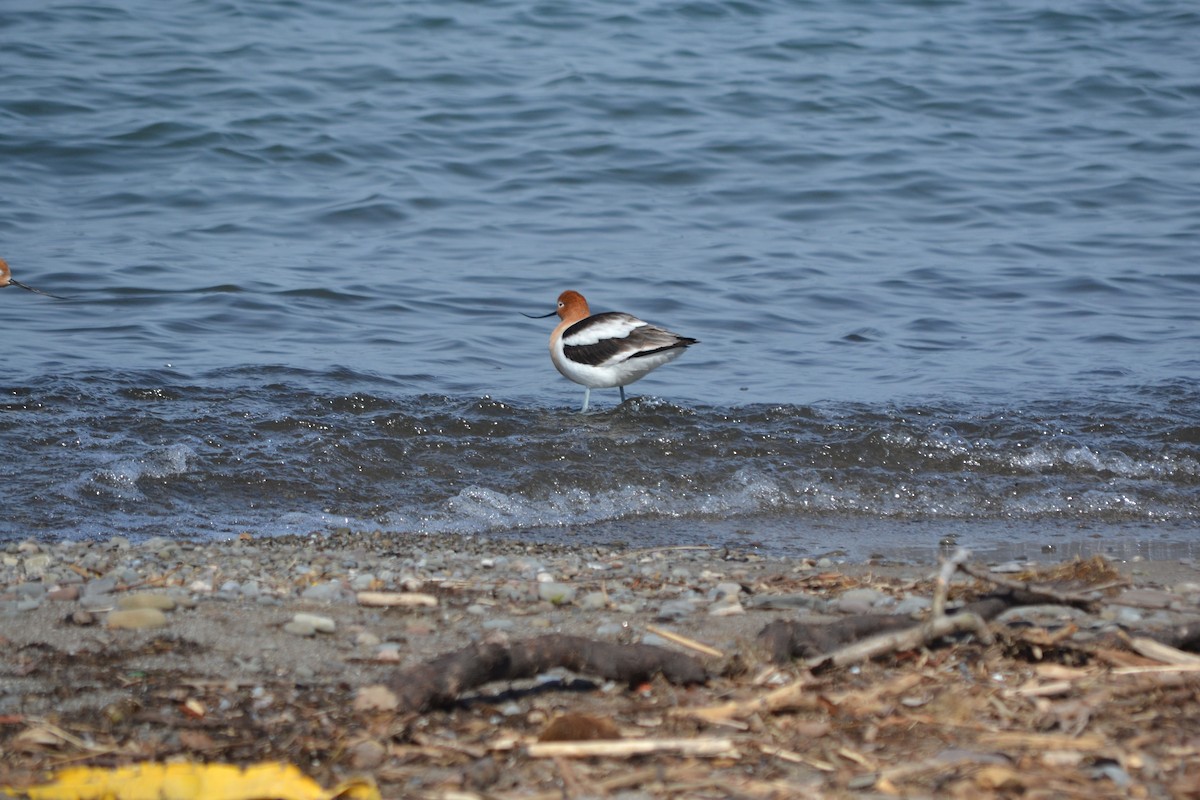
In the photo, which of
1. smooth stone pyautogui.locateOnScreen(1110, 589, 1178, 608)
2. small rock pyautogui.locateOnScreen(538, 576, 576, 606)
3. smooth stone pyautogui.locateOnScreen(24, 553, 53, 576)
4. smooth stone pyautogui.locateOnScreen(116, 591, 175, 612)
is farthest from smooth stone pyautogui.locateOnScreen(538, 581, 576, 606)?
smooth stone pyautogui.locateOnScreen(24, 553, 53, 576)

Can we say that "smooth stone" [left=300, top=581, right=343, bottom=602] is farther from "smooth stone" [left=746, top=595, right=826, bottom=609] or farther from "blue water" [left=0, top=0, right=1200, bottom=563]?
"blue water" [left=0, top=0, right=1200, bottom=563]

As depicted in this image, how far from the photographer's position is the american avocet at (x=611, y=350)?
940 cm

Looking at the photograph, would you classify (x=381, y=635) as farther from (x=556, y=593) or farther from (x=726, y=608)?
(x=726, y=608)

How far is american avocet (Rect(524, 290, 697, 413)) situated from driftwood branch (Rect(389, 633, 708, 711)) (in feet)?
19.1

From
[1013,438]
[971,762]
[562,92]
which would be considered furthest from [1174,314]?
[971,762]

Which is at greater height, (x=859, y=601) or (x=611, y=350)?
(x=859, y=601)

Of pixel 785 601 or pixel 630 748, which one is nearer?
pixel 630 748

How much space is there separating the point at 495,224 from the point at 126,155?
4312 millimetres

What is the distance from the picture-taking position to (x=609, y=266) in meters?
12.4

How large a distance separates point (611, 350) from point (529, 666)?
6120 millimetres

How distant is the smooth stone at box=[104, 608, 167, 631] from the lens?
4059 millimetres

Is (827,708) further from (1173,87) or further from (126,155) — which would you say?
(1173,87)

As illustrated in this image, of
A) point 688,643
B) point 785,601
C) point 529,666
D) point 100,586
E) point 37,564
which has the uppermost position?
point 529,666

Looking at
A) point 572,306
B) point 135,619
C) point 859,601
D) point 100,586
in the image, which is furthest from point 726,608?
point 572,306
